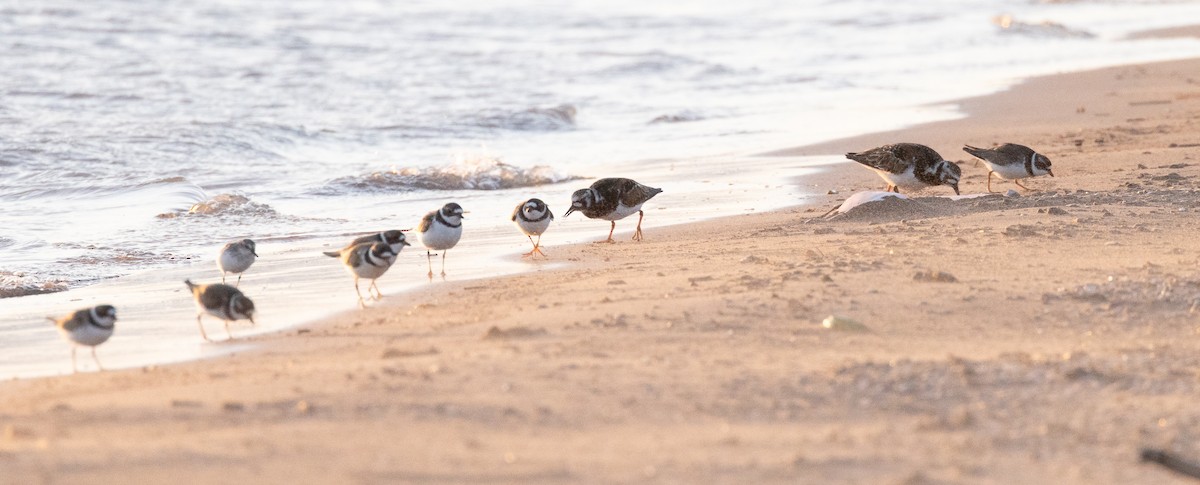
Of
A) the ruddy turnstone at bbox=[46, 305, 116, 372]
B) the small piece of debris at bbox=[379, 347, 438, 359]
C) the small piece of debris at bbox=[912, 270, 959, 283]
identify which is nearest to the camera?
the small piece of debris at bbox=[379, 347, 438, 359]

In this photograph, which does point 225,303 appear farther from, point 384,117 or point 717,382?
point 384,117

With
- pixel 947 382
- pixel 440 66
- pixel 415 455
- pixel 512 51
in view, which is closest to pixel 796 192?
pixel 947 382

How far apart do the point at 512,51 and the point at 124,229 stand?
18991mm

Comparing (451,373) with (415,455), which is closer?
(415,455)

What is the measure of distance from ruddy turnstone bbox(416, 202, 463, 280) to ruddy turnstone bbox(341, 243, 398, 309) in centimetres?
68

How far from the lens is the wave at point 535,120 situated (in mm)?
19688

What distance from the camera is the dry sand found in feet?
15.2

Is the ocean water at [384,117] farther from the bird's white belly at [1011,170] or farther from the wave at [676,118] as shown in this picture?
the bird's white belly at [1011,170]

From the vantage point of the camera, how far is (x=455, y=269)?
31.0 ft

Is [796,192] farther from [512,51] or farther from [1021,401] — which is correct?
[512,51]

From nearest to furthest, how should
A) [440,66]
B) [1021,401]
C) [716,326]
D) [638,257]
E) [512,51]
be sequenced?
[1021,401], [716,326], [638,257], [440,66], [512,51]

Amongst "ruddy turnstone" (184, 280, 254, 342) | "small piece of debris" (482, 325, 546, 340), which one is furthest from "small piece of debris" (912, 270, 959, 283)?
"ruddy turnstone" (184, 280, 254, 342)

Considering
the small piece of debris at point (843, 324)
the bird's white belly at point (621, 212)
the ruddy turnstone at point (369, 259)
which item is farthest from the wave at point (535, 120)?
the small piece of debris at point (843, 324)

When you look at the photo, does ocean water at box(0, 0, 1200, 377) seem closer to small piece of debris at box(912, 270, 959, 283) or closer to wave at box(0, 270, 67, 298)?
wave at box(0, 270, 67, 298)
